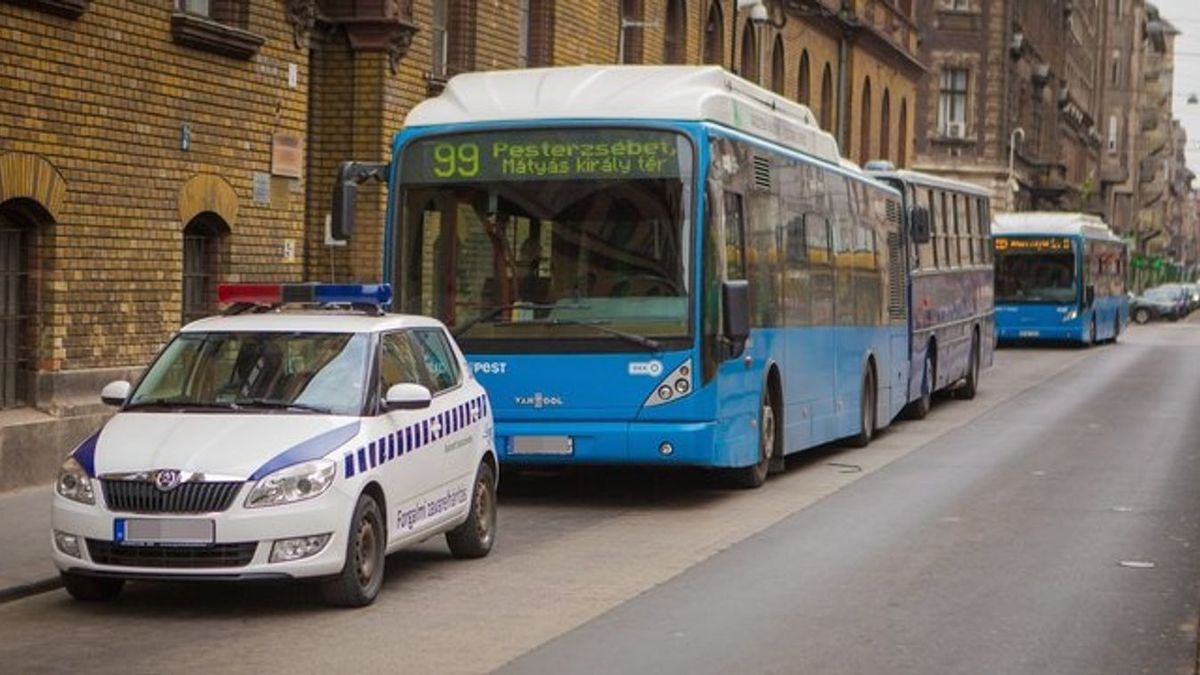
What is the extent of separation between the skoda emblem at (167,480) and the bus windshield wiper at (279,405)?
91 centimetres

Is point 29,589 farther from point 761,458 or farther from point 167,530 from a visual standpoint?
point 761,458

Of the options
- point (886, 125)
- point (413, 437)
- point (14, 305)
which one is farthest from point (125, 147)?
point (886, 125)

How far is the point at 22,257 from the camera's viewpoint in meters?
16.2

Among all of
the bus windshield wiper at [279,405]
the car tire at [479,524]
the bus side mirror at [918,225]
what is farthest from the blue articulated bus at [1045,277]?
the bus windshield wiper at [279,405]

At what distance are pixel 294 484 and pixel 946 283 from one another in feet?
62.6

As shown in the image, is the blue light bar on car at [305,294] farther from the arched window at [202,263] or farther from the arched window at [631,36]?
the arched window at [631,36]

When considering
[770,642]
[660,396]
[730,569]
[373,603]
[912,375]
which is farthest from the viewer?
[912,375]

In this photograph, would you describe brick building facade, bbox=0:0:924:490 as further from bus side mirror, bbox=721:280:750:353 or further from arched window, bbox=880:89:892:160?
arched window, bbox=880:89:892:160

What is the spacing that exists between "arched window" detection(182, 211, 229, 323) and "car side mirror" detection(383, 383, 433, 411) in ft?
25.8

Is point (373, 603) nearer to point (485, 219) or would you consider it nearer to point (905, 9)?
point (485, 219)

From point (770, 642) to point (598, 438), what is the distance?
5654 millimetres

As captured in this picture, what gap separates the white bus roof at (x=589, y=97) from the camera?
15.9 metres

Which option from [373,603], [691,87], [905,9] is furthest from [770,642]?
[905,9]

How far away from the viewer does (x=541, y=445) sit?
1580 centimetres
